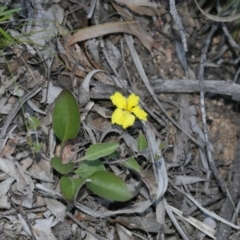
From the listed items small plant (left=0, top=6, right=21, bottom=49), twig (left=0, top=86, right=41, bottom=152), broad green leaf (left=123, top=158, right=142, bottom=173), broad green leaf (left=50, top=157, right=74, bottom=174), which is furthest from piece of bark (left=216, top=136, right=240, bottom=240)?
small plant (left=0, top=6, right=21, bottom=49)

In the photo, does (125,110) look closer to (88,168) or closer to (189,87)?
(88,168)

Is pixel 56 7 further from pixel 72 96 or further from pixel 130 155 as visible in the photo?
pixel 130 155

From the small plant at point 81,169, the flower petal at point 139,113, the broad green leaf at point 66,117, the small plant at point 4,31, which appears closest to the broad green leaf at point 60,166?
the small plant at point 81,169

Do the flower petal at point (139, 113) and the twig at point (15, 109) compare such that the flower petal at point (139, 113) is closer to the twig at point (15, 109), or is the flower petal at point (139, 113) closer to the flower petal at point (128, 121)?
the flower petal at point (128, 121)

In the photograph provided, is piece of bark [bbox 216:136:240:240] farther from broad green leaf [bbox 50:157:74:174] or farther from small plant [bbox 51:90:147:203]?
broad green leaf [bbox 50:157:74:174]

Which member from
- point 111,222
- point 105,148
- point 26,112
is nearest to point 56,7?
Result: point 26,112
